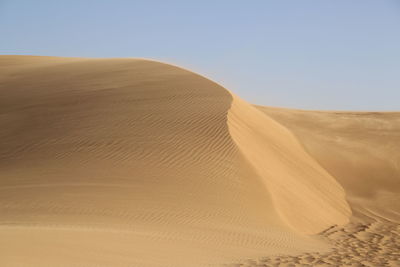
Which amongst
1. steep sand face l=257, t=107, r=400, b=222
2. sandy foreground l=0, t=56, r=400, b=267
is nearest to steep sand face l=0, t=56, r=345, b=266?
sandy foreground l=0, t=56, r=400, b=267

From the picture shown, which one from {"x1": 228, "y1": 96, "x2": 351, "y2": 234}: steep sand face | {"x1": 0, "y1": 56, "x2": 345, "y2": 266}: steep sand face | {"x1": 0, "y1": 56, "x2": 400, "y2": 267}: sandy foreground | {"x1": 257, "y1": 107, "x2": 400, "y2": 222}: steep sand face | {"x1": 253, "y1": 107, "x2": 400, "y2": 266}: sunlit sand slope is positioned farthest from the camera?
{"x1": 257, "y1": 107, "x2": 400, "y2": 222}: steep sand face

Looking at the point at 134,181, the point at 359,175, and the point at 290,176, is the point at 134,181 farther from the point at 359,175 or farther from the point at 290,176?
the point at 359,175

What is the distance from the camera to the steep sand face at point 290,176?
13.6 m

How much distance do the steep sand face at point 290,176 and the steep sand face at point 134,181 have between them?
127mm

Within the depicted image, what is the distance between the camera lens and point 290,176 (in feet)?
54.0

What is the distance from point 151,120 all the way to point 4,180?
506cm

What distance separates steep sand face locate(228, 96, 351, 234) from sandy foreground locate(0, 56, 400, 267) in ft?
0.20

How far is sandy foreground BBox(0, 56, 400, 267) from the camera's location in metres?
8.95

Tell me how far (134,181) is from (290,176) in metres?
5.59


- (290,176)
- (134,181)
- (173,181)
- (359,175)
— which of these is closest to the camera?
(134,181)

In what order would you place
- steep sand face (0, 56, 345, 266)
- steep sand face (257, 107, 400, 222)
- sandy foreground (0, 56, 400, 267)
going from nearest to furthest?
steep sand face (0, 56, 345, 266) → sandy foreground (0, 56, 400, 267) → steep sand face (257, 107, 400, 222)

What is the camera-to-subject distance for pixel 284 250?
9594 millimetres

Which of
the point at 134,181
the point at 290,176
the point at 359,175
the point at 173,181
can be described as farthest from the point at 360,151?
the point at 134,181

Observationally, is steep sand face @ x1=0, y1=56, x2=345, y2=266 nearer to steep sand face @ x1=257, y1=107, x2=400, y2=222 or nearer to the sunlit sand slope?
the sunlit sand slope
